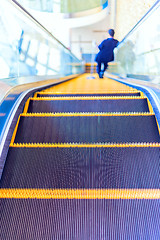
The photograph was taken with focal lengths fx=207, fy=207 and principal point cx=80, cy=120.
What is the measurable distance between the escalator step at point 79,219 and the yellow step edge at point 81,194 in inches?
0.9

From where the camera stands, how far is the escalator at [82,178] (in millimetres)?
1162

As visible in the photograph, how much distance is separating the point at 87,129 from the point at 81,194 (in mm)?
608

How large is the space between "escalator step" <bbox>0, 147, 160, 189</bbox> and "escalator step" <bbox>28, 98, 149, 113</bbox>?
2.14 feet

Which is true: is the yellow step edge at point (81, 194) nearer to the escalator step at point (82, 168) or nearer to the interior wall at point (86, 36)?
the escalator step at point (82, 168)

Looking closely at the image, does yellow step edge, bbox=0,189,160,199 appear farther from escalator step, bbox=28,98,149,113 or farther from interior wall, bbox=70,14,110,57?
interior wall, bbox=70,14,110,57

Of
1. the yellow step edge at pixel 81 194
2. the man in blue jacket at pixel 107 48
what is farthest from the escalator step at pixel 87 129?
the man in blue jacket at pixel 107 48

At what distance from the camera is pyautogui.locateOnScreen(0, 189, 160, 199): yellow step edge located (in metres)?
1.25

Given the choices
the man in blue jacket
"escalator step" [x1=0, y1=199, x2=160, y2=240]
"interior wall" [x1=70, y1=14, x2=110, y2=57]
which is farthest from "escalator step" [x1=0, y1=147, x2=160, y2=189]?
"interior wall" [x1=70, y1=14, x2=110, y2=57]

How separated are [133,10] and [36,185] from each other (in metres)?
7.34

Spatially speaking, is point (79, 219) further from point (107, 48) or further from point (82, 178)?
point (107, 48)

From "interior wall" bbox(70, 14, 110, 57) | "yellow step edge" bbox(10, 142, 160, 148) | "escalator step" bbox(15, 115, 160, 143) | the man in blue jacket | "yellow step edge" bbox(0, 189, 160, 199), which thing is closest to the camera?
"yellow step edge" bbox(0, 189, 160, 199)

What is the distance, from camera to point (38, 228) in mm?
1153

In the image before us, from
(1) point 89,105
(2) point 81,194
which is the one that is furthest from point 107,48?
(2) point 81,194

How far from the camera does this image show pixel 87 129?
5.70ft
